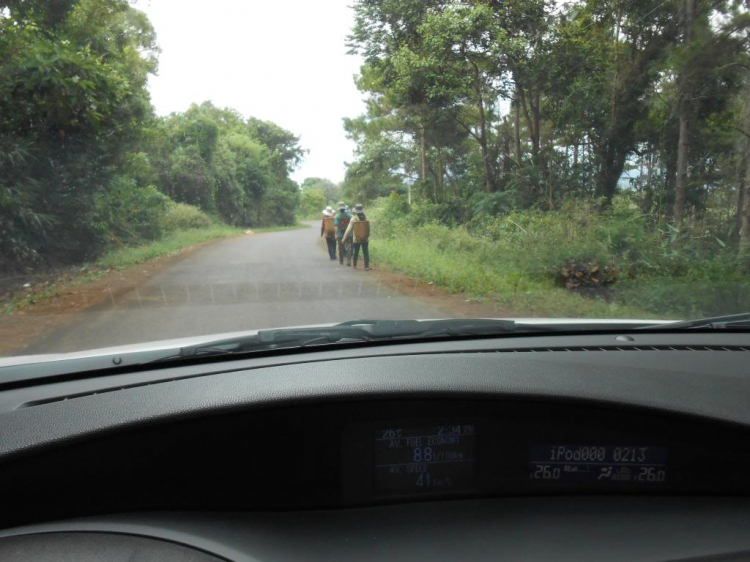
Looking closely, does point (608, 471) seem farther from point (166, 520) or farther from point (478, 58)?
point (478, 58)

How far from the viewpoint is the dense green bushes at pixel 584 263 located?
7.53m

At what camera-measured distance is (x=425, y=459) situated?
92.7 inches

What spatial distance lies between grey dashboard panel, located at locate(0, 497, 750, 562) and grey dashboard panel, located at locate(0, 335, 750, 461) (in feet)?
1.18

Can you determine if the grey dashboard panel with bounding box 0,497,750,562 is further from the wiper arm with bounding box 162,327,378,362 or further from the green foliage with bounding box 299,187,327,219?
the green foliage with bounding box 299,187,327,219

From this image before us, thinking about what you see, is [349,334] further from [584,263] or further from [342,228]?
[342,228]

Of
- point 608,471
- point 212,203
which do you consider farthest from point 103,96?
point 212,203

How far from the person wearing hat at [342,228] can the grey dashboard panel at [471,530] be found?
11936mm

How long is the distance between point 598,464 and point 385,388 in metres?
0.92

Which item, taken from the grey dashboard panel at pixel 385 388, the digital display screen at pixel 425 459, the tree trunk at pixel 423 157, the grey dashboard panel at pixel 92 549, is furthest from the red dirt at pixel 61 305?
the tree trunk at pixel 423 157

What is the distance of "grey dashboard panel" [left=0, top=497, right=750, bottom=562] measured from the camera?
1.99 meters

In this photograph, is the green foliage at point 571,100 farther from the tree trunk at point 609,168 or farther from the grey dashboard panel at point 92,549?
the grey dashboard panel at point 92,549

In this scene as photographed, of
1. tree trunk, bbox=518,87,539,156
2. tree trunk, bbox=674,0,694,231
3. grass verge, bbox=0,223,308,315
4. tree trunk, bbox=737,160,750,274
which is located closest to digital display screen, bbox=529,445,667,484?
tree trunk, bbox=737,160,750,274

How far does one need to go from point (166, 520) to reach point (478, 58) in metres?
13.9

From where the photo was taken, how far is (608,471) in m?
2.41
